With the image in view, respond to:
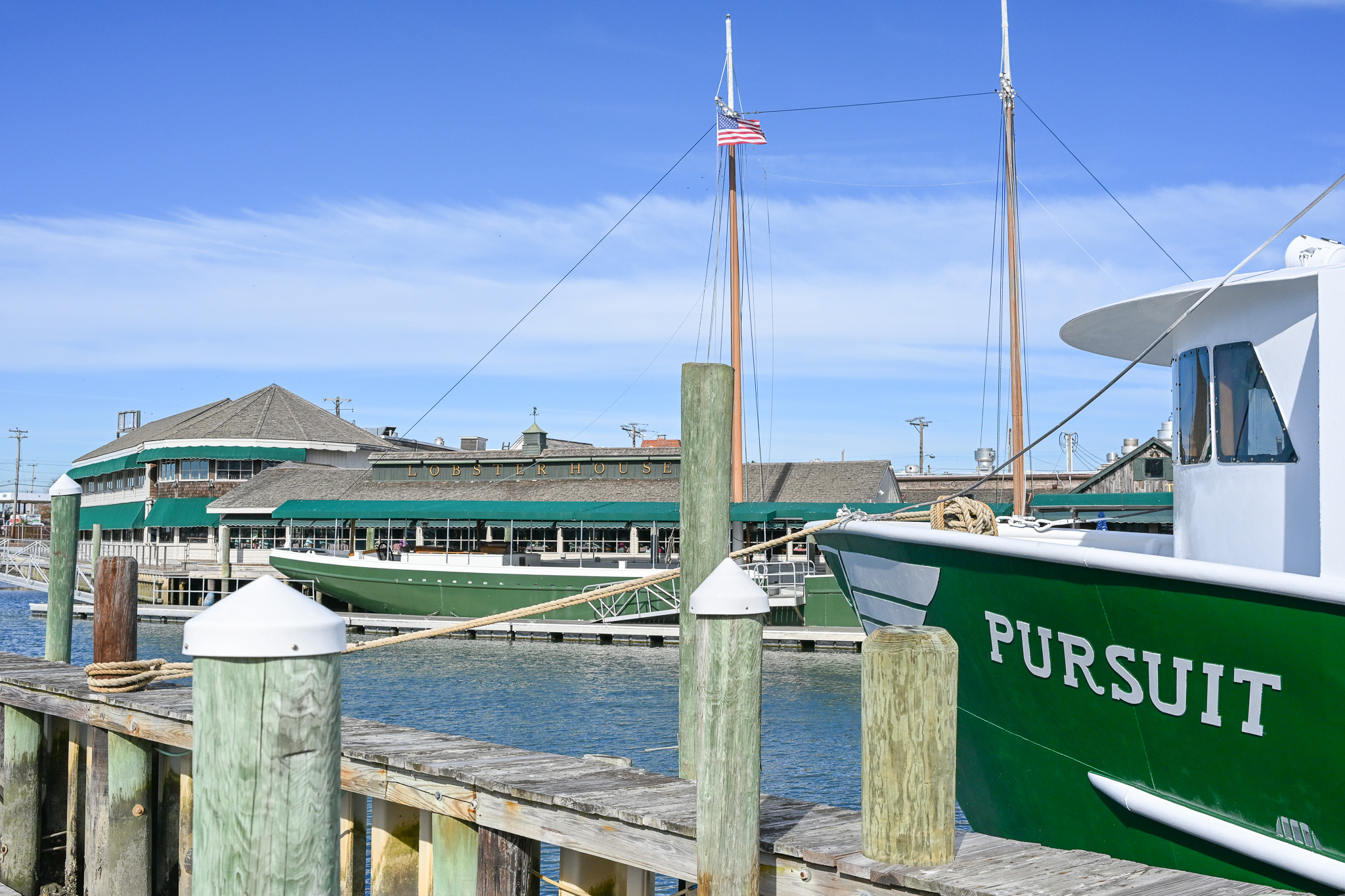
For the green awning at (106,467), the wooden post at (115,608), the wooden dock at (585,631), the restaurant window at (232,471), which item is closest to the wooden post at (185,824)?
the wooden post at (115,608)

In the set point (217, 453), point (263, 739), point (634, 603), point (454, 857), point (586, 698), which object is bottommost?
point (586, 698)

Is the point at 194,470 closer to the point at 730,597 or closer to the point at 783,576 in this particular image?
the point at 783,576

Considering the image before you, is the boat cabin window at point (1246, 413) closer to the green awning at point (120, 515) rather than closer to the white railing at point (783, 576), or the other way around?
the white railing at point (783, 576)

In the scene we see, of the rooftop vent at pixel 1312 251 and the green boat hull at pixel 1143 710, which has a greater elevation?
the rooftop vent at pixel 1312 251

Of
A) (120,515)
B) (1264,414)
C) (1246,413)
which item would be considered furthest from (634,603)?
(120,515)

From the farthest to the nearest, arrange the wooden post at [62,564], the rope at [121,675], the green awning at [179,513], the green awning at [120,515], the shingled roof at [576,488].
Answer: the green awning at [120,515], the green awning at [179,513], the shingled roof at [576,488], the wooden post at [62,564], the rope at [121,675]

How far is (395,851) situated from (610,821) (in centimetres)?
191

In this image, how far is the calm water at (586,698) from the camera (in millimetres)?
16094

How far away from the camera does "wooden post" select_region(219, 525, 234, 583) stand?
37438mm

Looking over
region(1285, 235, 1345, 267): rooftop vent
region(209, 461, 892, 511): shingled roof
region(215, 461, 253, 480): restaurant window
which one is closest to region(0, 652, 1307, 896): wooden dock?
region(1285, 235, 1345, 267): rooftop vent

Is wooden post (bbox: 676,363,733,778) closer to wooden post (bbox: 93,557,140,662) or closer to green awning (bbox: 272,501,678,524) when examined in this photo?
wooden post (bbox: 93,557,140,662)

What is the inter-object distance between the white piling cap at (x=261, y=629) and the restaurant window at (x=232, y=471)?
48.6 m

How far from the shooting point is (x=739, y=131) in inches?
1183

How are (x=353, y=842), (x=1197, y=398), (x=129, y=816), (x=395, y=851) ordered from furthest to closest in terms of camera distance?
1. (x=129, y=816)
2. (x=353, y=842)
3. (x=395, y=851)
4. (x=1197, y=398)
